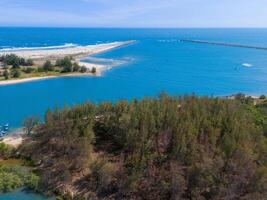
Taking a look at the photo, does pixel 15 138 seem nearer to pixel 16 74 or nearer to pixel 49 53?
pixel 16 74

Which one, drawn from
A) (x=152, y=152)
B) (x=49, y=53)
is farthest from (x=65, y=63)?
(x=152, y=152)

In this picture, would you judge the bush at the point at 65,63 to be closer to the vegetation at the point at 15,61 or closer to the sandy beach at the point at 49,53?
the vegetation at the point at 15,61

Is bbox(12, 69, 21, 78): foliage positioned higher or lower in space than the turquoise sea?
higher

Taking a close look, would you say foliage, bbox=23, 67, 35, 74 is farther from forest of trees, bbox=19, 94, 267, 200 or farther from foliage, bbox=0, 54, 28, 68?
forest of trees, bbox=19, 94, 267, 200

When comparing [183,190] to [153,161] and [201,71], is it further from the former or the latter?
[201,71]

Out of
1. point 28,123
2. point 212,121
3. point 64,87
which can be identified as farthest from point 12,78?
point 212,121

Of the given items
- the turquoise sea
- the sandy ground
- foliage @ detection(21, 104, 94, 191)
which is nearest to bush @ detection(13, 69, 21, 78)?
the turquoise sea
